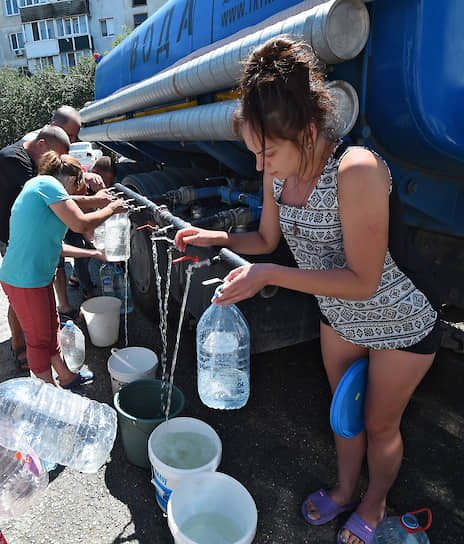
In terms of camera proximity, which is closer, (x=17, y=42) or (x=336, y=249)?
(x=336, y=249)

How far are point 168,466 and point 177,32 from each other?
3.28m

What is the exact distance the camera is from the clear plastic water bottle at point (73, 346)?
304cm

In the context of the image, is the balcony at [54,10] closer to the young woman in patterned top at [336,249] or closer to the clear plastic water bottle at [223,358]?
the clear plastic water bottle at [223,358]

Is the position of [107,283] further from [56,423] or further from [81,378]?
[56,423]

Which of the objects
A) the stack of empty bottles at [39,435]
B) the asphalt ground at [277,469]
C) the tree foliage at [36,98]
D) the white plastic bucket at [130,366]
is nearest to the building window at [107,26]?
the tree foliage at [36,98]

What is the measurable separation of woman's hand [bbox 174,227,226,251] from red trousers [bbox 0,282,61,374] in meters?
1.21

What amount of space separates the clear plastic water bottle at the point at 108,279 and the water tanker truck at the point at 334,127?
371mm

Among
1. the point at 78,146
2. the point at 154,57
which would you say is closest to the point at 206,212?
the point at 154,57

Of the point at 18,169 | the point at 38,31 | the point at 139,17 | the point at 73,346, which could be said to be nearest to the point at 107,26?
the point at 139,17

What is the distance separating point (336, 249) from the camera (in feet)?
4.47

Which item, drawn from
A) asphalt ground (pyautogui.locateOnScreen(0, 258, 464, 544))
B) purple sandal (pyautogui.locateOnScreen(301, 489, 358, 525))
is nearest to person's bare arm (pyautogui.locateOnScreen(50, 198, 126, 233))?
asphalt ground (pyautogui.locateOnScreen(0, 258, 464, 544))

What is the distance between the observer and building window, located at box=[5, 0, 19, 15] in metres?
30.8

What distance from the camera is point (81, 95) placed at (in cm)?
2242

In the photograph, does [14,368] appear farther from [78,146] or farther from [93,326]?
[78,146]
